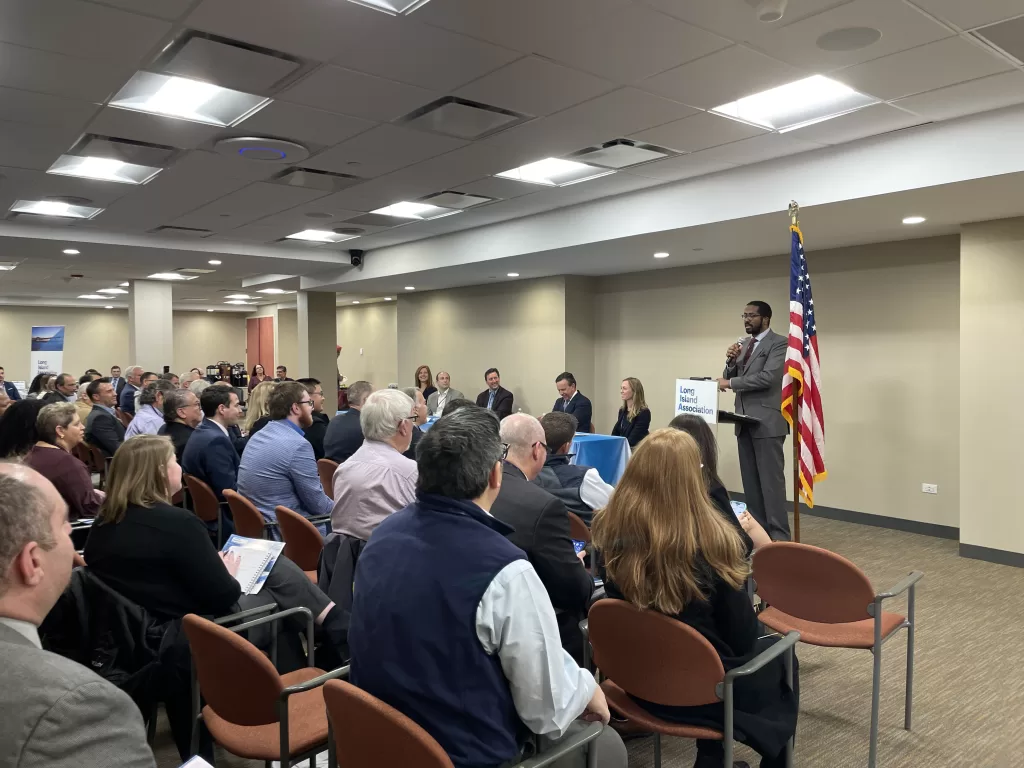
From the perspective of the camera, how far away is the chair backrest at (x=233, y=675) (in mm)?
1904

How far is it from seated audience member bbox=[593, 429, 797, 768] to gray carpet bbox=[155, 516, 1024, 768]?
773mm

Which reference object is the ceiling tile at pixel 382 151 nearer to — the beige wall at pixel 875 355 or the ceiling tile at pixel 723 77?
the ceiling tile at pixel 723 77

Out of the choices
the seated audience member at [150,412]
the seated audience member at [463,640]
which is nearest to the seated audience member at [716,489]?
the seated audience member at [463,640]

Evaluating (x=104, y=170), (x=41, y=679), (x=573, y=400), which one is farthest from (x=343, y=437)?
(x=41, y=679)

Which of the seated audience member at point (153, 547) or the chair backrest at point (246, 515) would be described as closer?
the seated audience member at point (153, 547)

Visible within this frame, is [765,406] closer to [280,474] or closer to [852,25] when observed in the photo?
[852,25]

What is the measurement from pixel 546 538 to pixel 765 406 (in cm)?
354

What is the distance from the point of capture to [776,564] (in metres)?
2.80

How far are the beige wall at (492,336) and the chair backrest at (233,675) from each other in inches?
300

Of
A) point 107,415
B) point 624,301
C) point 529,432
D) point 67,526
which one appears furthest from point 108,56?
point 624,301

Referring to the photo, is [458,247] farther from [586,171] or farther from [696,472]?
[696,472]

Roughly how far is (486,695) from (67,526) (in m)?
0.88

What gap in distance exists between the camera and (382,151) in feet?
16.4

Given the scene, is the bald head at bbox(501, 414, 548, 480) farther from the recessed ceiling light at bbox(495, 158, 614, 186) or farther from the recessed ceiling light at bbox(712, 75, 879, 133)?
the recessed ceiling light at bbox(495, 158, 614, 186)
